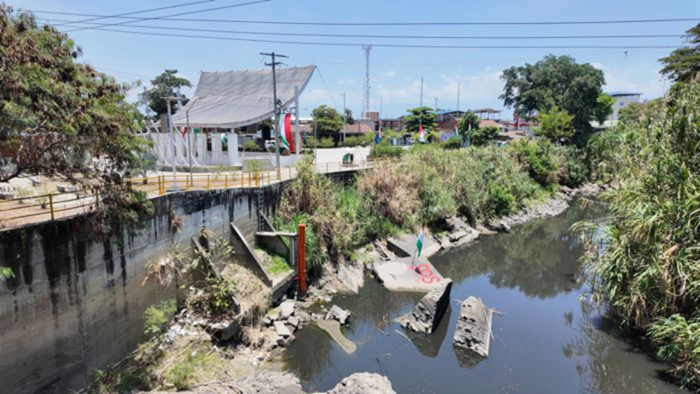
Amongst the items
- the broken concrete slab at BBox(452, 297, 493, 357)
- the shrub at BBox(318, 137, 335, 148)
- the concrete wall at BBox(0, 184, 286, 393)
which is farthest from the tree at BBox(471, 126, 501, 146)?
the concrete wall at BBox(0, 184, 286, 393)

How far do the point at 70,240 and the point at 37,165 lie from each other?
7.32 feet

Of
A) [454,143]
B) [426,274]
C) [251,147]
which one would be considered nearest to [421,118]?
[454,143]

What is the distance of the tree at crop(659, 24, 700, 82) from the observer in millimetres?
31500

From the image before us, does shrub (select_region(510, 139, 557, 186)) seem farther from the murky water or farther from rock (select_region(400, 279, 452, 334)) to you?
rock (select_region(400, 279, 452, 334))

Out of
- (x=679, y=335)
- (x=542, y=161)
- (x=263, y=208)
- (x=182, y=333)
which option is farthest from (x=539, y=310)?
(x=542, y=161)

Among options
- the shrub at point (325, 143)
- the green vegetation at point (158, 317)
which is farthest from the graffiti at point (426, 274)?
Result: the shrub at point (325, 143)

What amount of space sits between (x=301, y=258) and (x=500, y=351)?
27.7ft

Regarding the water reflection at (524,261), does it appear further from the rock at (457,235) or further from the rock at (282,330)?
the rock at (282,330)

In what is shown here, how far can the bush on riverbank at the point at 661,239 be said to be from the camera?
11.8 metres

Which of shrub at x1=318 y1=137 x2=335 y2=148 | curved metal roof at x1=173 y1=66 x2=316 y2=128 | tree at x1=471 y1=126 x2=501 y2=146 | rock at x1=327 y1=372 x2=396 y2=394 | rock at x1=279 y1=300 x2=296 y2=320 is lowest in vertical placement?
rock at x1=279 y1=300 x2=296 y2=320

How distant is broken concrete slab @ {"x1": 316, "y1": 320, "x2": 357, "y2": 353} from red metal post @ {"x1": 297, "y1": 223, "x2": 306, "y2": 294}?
2.31 metres

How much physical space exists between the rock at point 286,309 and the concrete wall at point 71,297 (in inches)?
159

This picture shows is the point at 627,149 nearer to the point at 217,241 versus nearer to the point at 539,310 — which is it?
the point at 539,310

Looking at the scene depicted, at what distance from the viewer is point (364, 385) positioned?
966 cm
